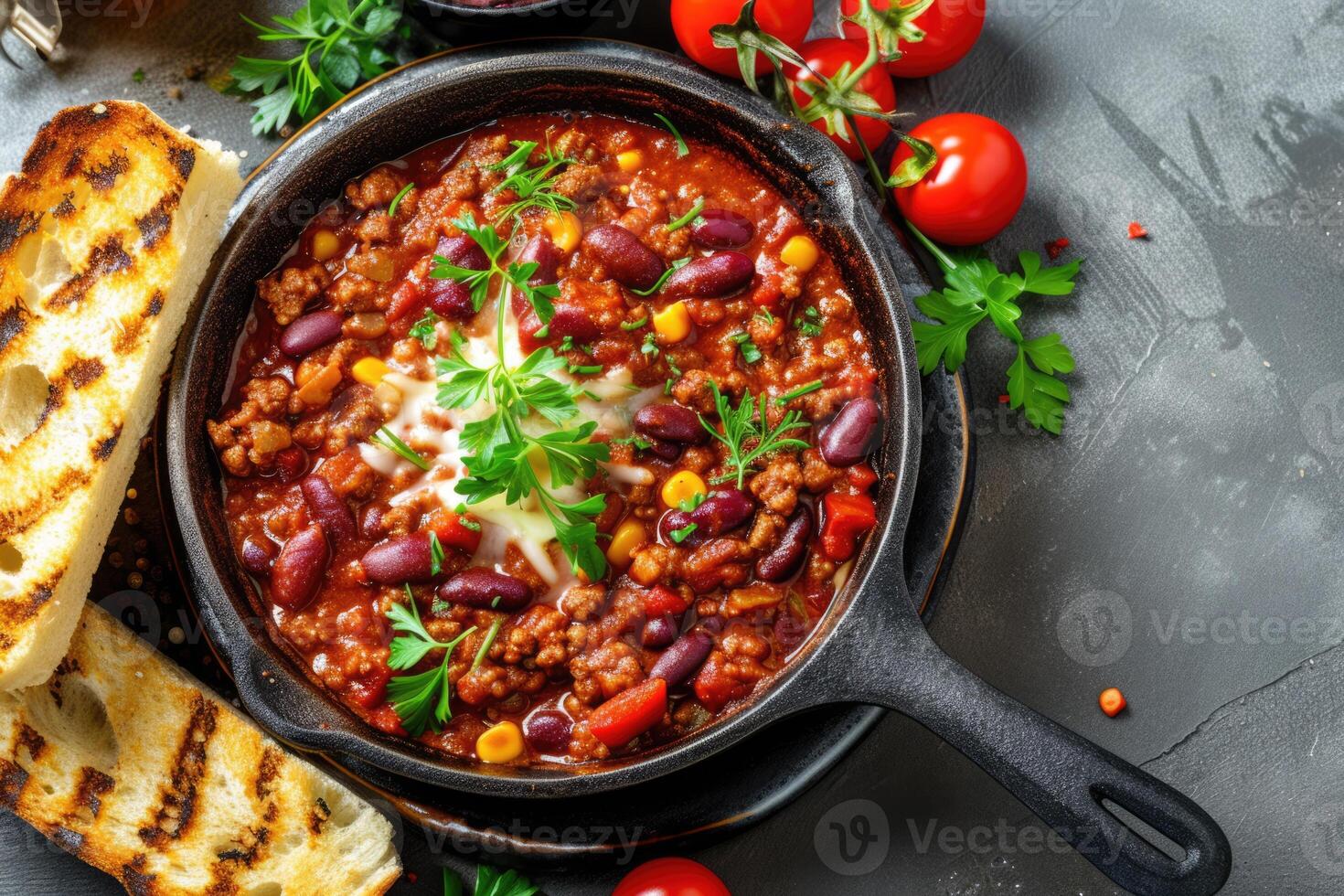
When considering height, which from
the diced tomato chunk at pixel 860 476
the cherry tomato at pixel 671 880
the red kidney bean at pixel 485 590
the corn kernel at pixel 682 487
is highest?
the corn kernel at pixel 682 487

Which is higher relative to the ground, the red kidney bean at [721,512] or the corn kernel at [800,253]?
the corn kernel at [800,253]

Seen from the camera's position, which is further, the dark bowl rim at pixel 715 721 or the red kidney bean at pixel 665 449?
the red kidney bean at pixel 665 449

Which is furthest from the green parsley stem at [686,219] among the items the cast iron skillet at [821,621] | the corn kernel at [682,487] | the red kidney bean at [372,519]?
the red kidney bean at [372,519]

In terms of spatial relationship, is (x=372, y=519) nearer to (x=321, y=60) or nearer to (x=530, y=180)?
(x=530, y=180)

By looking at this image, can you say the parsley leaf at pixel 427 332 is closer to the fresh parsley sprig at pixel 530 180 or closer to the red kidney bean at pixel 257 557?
the fresh parsley sprig at pixel 530 180

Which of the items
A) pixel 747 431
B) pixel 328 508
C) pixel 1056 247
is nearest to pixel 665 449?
pixel 747 431

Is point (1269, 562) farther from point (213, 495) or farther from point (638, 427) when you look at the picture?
point (213, 495)
